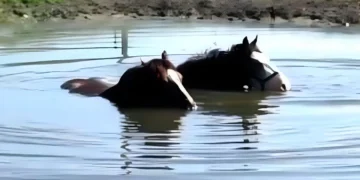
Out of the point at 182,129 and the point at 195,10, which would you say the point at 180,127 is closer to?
the point at 182,129

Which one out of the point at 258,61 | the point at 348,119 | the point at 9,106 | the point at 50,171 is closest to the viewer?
the point at 50,171

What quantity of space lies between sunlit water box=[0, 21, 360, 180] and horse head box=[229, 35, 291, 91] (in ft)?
0.96

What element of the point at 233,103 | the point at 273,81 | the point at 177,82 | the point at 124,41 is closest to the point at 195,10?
the point at 124,41

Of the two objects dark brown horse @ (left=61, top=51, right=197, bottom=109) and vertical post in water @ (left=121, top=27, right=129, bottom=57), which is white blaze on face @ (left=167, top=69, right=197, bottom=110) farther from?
vertical post in water @ (left=121, top=27, right=129, bottom=57)

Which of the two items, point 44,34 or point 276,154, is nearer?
point 276,154

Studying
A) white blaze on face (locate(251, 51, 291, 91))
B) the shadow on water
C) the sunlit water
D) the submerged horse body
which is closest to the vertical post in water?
the sunlit water

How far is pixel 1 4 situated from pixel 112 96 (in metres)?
11.8

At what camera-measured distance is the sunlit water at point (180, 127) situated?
6.84m

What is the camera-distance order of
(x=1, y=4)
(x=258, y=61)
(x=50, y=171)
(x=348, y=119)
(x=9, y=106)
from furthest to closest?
(x=1, y=4), (x=258, y=61), (x=9, y=106), (x=348, y=119), (x=50, y=171)

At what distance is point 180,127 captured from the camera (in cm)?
863

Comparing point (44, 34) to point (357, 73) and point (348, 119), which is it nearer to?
point (357, 73)

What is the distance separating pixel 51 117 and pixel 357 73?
4.91m

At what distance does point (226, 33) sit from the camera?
693 inches

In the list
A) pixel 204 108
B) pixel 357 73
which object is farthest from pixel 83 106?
pixel 357 73
